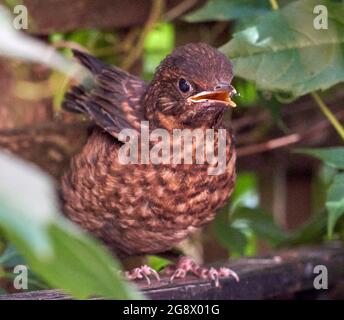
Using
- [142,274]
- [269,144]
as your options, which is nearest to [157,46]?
[269,144]

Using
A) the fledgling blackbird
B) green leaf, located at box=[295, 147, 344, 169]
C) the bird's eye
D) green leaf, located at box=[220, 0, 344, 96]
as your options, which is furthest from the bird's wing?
green leaf, located at box=[295, 147, 344, 169]

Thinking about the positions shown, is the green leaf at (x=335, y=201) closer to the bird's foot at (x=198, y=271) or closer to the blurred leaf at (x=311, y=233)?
the bird's foot at (x=198, y=271)

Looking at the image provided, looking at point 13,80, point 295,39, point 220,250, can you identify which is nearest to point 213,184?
point 295,39

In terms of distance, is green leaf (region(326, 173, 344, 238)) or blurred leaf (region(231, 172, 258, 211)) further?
blurred leaf (region(231, 172, 258, 211))

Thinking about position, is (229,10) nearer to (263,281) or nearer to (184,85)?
(184,85)

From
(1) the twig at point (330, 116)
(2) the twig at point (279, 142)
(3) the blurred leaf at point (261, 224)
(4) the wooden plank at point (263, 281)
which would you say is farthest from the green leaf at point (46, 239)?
(2) the twig at point (279, 142)

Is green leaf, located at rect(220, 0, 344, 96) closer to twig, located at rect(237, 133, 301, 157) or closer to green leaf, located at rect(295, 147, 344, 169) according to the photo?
green leaf, located at rect(295, 147, 344, 169)

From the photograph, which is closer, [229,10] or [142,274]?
[142,274]
